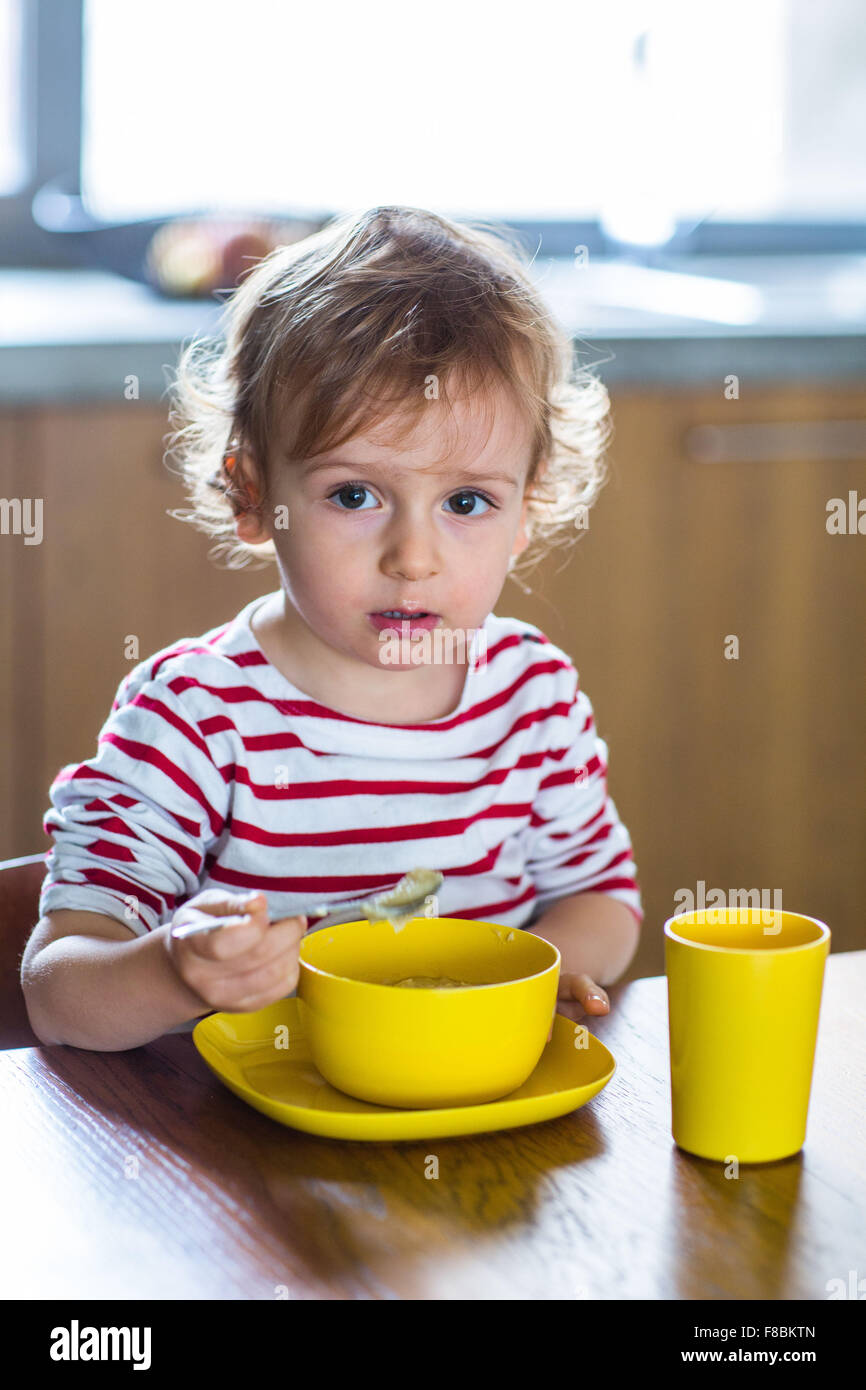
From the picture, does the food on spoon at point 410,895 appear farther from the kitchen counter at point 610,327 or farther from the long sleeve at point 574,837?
the kitchen counter at point 610,327

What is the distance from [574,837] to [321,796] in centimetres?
19

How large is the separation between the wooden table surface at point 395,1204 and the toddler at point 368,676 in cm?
11

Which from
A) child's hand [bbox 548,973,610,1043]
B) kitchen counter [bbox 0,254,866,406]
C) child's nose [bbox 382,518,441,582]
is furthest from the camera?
kitchen counter [bbox 0,254,866,406]

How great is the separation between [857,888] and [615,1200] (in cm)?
162

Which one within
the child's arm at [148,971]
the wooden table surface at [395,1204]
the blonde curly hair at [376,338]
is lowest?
the wooden table surface at [395,1204]

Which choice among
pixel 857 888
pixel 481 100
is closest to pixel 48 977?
pixel 857 888

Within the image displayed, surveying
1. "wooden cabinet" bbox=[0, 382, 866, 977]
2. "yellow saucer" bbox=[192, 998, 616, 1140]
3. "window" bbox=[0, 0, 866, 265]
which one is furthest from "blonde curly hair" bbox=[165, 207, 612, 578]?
"window" bbox=[0, 0, 866, 265]

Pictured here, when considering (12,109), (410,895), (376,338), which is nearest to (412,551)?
(376,338)

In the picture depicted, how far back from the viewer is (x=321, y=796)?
1011 millimetres

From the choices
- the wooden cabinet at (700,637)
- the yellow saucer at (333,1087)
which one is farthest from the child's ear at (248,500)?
the wooden cabinet at (700,637)

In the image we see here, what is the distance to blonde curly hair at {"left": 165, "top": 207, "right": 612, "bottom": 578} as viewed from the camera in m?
0.92

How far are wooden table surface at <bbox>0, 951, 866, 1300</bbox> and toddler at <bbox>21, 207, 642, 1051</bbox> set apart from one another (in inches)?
4.5

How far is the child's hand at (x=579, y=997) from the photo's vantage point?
79 cm

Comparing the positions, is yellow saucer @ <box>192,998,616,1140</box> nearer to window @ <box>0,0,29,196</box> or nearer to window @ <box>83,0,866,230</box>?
window @ <box>83,0,866,230</box>
